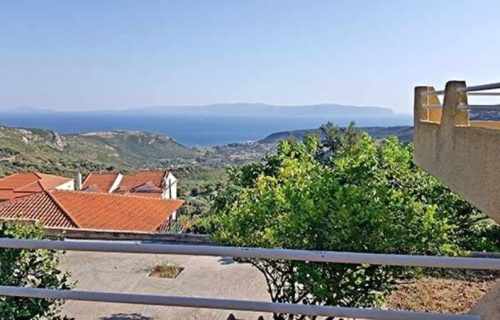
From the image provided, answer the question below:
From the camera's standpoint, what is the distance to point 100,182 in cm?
2969

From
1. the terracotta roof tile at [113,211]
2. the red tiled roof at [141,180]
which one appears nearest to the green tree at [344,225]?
the terracotta roof tile at [113,211]

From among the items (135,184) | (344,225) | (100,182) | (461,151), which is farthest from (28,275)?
(100,182)

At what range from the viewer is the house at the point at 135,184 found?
28.1 metres

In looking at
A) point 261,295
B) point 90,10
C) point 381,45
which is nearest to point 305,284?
point 261,295

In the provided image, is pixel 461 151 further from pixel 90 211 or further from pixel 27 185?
pixel 27 185

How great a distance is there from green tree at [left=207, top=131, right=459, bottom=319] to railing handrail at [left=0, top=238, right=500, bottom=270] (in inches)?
152

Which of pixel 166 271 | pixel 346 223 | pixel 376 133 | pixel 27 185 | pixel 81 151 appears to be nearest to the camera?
pixel 346 223

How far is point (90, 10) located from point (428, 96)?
20.2m

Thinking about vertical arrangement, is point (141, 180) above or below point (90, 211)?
below

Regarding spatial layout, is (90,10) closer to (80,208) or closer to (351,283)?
(80,208)

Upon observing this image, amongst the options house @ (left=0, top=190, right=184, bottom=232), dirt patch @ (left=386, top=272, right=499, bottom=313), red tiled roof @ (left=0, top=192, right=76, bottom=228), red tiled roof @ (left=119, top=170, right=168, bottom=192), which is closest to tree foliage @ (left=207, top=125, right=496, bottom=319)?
dirt patch @ (left=386, top=272, right=499, bottom=313)

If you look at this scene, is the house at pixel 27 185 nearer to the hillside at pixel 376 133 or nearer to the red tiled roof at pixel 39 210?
the red tiled roof at pixel 39 210

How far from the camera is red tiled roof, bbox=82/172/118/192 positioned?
2848 centimetres

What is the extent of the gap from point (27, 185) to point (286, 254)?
23.6 meters
